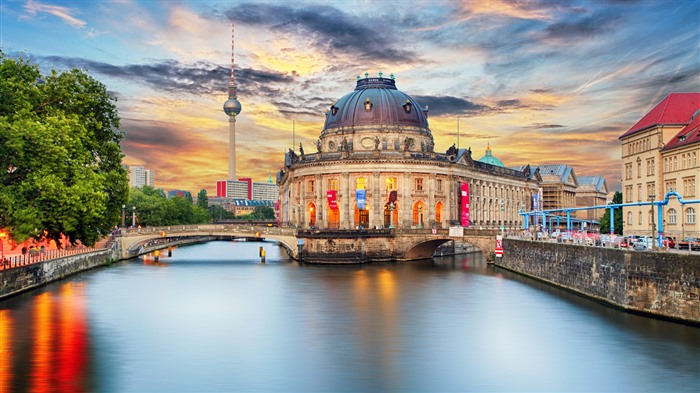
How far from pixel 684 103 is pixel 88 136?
66909 mm

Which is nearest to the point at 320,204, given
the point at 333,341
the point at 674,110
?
the point at 674,110

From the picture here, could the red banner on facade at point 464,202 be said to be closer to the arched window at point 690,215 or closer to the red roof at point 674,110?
the red roof at point 674,110

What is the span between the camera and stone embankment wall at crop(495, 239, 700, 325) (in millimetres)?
39688

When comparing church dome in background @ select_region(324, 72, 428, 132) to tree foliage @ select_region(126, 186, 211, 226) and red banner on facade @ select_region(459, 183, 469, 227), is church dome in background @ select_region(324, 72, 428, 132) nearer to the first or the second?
red banner on facade @ select_region(459, 183, 469, 227)

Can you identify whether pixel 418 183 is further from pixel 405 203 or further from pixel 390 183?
pixel 390 183

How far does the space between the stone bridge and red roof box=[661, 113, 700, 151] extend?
25.1 metres

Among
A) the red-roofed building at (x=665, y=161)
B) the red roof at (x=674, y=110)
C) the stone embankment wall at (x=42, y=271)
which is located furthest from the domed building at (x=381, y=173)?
the stone embankment wall at (x=42, y=271)

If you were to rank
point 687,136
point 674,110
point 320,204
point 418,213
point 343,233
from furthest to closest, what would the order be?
Result: point 418,213
point 320,204
point 343,233
point 674,110
point 687,136

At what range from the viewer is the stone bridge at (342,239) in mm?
95125

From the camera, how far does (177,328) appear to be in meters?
45.1

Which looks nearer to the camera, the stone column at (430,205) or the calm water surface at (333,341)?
the calm water surface at (333,341)

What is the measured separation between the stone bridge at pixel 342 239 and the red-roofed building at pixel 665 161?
18991mm

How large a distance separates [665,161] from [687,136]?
4.84 metres

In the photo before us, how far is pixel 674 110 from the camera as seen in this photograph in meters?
82.9
